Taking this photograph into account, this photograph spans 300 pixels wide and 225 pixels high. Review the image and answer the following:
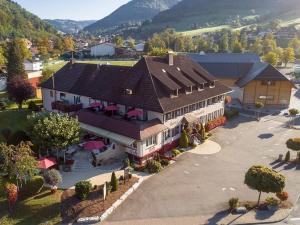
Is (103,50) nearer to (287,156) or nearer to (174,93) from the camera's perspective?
(174,93)

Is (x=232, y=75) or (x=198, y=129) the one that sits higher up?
→ (x=232, y=75)

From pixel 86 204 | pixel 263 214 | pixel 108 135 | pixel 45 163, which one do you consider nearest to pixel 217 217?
pixel 263 214

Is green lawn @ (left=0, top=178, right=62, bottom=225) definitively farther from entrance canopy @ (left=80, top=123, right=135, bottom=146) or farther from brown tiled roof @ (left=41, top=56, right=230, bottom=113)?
brown tiled roof @ (left=41, top=56, right=230, bottom=113)

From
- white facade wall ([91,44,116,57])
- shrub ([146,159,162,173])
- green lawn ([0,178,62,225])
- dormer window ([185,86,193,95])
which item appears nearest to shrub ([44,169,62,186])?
green lawn ([0,178,62,225])

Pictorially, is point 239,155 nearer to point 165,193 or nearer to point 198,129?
point 198,129

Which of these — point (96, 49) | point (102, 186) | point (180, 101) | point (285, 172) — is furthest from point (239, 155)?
point (96, 49)

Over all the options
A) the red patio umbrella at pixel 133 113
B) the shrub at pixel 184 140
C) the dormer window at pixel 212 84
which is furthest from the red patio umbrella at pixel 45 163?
the dormer window at pixel 212 84
